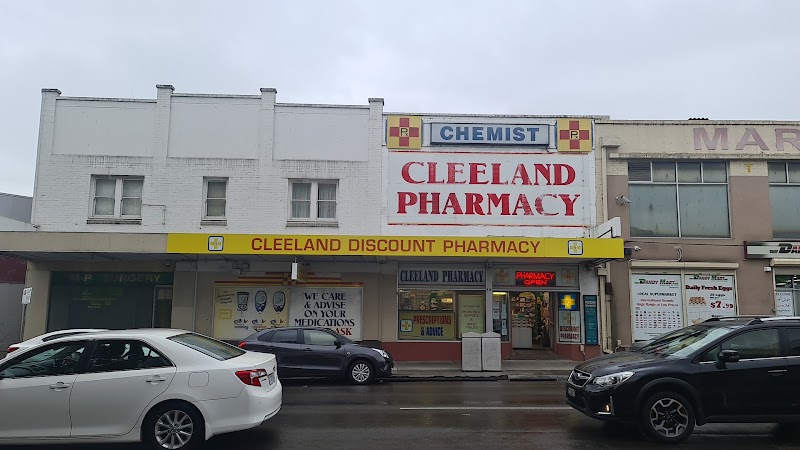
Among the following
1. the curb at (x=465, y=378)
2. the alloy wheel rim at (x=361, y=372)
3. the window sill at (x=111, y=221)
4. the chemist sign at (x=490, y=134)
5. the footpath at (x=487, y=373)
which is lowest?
the curb at (x=465, y=378)

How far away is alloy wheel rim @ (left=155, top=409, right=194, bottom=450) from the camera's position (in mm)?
6738

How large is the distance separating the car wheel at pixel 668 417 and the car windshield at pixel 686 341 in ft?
2.23

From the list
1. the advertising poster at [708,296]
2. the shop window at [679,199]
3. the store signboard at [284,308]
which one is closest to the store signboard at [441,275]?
the store signboard at [284,308]

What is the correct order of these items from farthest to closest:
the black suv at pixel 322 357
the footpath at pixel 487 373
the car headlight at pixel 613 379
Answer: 1. the footpath at pixel 487 373
2. the black suv at pixel 322 357
3. the car headlight at pixel 613 379

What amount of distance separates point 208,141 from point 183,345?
12.6 meters

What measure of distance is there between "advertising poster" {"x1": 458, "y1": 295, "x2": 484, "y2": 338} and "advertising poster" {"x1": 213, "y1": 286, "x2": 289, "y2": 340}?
17.7 feet

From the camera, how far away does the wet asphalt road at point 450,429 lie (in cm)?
734

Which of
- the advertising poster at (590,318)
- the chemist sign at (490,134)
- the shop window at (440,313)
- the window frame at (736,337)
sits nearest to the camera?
the window frame at (736,337)

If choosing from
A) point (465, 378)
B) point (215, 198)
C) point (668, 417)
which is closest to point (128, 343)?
point (668, 417)

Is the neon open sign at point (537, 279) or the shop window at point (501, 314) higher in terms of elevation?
the neon open sign at point (537, 279)

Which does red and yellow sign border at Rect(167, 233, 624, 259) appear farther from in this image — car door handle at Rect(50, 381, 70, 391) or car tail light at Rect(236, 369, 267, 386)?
car door handle at Rect(50, 381, 70, 391)

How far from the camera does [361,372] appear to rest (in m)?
13.7

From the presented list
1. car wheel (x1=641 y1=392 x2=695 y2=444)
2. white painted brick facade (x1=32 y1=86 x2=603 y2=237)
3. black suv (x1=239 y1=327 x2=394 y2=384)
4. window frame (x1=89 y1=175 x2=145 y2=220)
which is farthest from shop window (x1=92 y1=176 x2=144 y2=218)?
car wheel (x1=641 y1=392 x2=695 y2=444)

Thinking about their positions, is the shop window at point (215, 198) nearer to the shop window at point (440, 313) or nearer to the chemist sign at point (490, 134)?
the shop window at point (440, 313)
